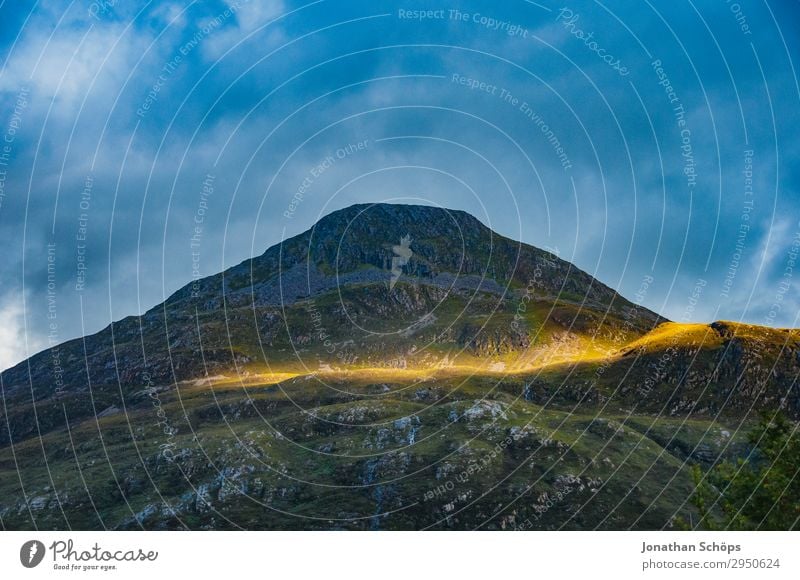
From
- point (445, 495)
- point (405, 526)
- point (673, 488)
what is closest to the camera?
point (405, 526)
